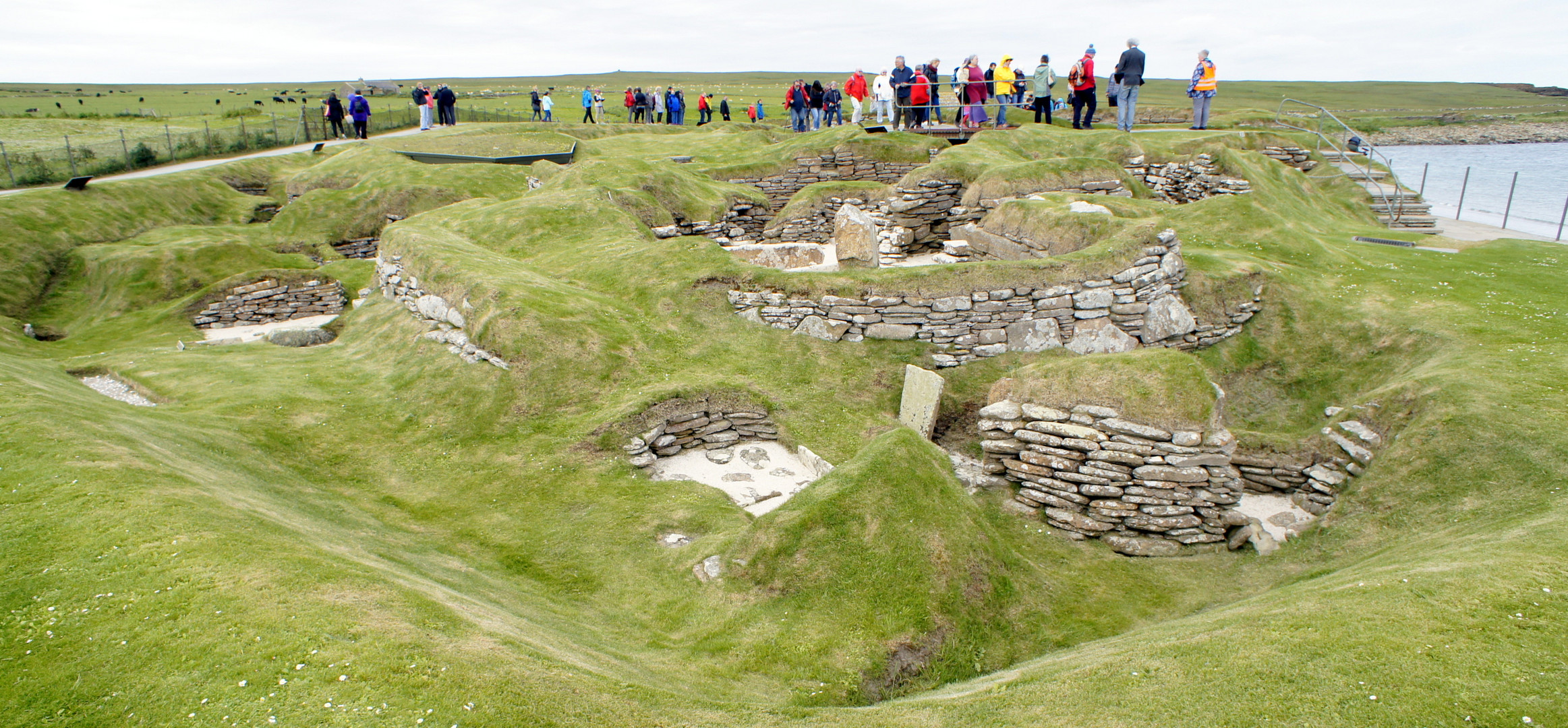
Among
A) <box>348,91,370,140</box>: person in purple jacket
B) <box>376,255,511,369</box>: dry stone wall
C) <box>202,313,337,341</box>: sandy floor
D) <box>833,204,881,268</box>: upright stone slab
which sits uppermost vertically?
<box>348,91,370,140</box>: person in purple jacket

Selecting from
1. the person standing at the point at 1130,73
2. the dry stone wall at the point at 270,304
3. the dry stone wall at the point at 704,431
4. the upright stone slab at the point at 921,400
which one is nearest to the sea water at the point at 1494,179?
the person standing at the point at 1130,73

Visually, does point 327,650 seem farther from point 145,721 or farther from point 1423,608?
point 1423,608

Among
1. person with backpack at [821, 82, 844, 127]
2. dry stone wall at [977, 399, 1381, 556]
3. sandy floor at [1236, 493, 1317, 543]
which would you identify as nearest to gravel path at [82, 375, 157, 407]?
dry stone wall at [977, 399, 1381, 556]

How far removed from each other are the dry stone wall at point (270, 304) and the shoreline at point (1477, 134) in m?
95.2

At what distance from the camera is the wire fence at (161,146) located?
31.7 m

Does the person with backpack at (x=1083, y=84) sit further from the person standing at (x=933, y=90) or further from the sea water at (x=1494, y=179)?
the sea water at (x=1494, y=179)

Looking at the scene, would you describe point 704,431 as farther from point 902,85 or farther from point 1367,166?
point 1367,166

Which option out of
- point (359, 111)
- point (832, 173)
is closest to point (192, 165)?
point (359, 111)

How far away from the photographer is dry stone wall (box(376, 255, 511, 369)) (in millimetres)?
15352

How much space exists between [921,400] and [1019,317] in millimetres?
3158

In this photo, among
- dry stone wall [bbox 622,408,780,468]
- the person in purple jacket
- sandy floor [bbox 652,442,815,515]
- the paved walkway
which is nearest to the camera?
sandy floor [bbox 652,442,815,515]

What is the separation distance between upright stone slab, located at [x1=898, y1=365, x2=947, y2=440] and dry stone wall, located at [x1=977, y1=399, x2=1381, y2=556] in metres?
1.76

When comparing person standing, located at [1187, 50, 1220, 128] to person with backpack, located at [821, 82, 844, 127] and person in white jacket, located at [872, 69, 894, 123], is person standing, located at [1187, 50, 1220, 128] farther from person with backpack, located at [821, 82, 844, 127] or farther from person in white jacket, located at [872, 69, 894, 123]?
person with backpack, located at [821, 82, 844, 127]

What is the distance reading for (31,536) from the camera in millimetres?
7246
